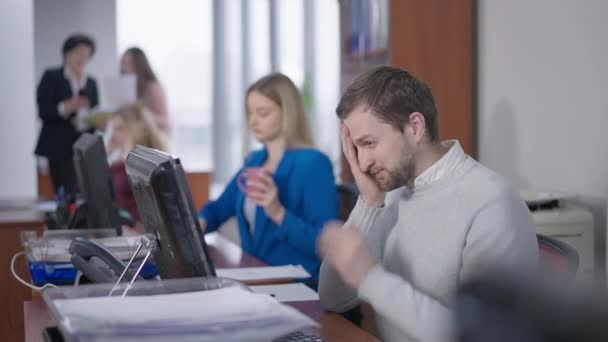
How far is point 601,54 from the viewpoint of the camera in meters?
→ 2.95

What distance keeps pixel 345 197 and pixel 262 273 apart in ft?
3.74

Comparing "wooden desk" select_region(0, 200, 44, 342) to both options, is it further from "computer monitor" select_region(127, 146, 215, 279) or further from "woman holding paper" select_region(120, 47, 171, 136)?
"woman holding paper" select_region(120, 47, 171, 136)

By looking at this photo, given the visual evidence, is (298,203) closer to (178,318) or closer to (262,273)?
(262,273)

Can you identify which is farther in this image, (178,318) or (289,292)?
(289,292)

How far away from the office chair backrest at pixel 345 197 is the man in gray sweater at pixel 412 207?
1.21 m

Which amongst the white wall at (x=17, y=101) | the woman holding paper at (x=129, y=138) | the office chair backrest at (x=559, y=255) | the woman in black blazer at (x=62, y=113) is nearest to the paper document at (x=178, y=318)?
the office chair backrest at (x=559, y=255)

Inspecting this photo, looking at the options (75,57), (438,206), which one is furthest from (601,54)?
(75,57)

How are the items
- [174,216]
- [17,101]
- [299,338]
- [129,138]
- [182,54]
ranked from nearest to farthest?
[174,216], [299,338], [129,138], [17,101], [182,54]

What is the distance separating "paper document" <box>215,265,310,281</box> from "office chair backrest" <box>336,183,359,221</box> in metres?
0.71

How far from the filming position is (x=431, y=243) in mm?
1772

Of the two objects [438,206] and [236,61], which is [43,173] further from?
[438,206]

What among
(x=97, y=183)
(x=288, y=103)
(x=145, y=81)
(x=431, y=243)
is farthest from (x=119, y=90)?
(x=431, y=243)

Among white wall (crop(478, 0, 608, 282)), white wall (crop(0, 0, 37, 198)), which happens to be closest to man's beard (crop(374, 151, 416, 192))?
white wall (crop(478, 0, 608, 282))

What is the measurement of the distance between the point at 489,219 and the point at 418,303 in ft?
0.87
